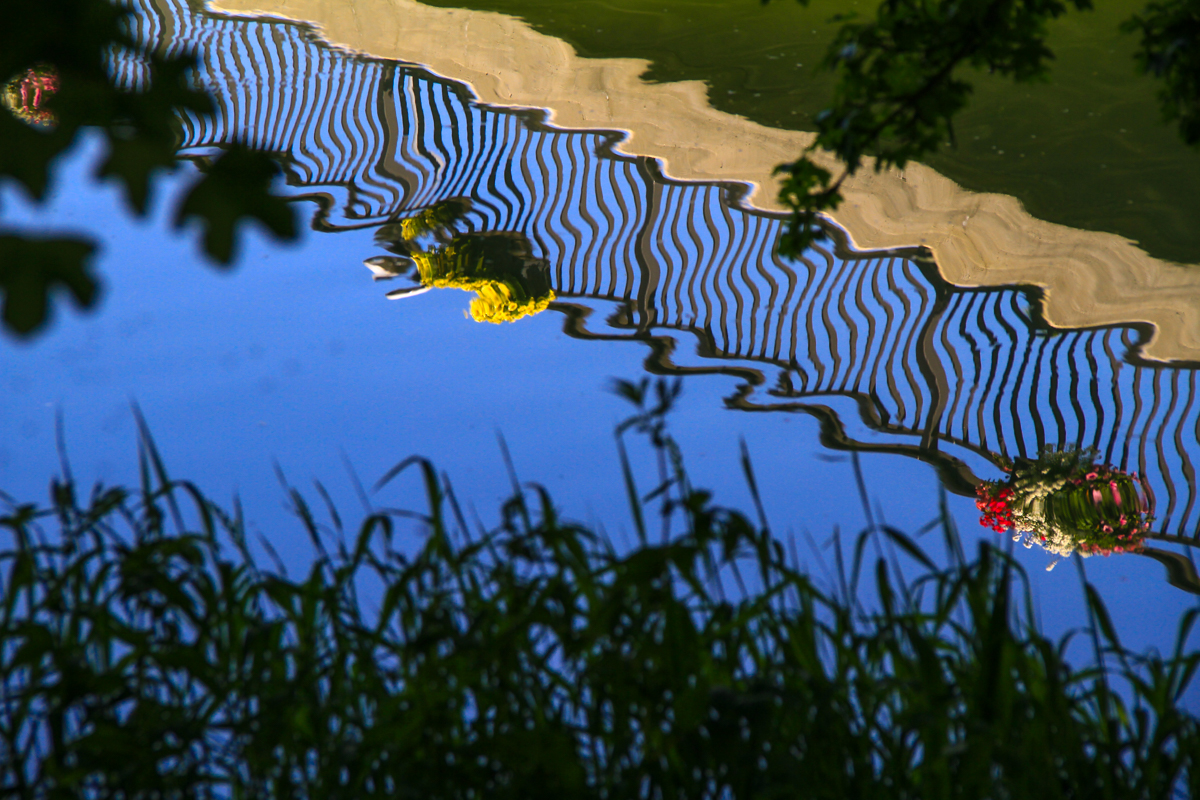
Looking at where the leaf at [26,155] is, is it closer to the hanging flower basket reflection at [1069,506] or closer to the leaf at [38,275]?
the leaf at [38,275]

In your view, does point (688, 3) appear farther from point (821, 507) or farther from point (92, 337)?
point (821, 507)

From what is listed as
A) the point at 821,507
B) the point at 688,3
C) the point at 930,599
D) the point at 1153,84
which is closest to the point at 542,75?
the point at 688,3

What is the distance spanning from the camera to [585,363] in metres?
3.95

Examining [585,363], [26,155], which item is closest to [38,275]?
[26,155]

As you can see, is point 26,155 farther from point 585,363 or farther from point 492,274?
point 492,274

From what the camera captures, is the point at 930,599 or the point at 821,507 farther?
the point at 821,507

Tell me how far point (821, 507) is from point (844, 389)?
876 millimetres

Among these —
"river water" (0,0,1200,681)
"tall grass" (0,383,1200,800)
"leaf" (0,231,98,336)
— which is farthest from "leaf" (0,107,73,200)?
"river water" (0,0,1200,681)

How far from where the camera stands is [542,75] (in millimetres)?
7246

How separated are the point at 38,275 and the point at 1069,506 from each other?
302 cm

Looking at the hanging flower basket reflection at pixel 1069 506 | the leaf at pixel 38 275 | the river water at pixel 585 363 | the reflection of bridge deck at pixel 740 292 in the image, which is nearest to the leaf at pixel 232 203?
the leaf at pixel 38 275

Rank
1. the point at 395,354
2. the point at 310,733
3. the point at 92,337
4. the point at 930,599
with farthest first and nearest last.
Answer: the point at 92,337 → the point at 395,354 → the point at 930,599 → the point at 310,733

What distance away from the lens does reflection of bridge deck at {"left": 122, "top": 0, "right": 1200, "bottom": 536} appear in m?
3.50

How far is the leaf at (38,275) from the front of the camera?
652 mm
